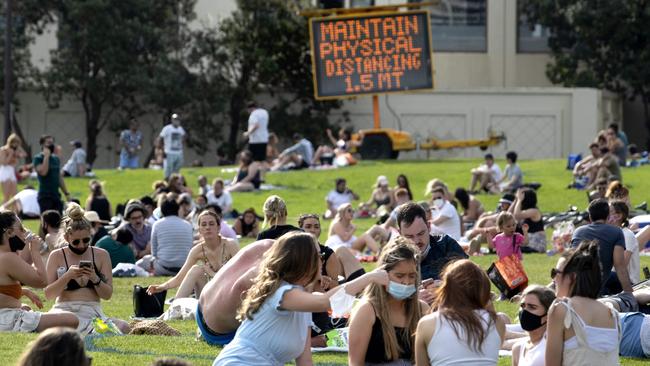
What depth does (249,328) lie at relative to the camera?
8.22 metres

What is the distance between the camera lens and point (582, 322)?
28.3 feet

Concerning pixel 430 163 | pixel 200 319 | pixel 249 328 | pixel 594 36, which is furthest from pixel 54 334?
pixel 594 36

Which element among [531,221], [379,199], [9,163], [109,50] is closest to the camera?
[531,221]

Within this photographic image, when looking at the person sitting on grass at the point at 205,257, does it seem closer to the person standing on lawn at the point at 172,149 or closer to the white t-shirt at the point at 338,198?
the white t-shirt at the point at 338,198

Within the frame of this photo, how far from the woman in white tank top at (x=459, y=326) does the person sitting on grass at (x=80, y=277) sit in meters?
4.71

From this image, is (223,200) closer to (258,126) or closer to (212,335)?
(258,126)

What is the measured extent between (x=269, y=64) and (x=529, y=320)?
38.3 meters

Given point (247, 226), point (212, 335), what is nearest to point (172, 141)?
point (247, 226)

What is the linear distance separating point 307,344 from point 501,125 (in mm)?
38684

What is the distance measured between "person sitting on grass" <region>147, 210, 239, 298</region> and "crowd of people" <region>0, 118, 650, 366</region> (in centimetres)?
1

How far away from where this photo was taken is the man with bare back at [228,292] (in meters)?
10.3

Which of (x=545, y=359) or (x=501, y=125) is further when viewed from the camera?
(x=501, y=125)

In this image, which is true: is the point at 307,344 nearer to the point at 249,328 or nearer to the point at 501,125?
the point at 249,328

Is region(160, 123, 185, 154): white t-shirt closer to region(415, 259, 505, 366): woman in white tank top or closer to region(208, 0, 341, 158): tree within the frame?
region(208, 0, 341, 158): tree
